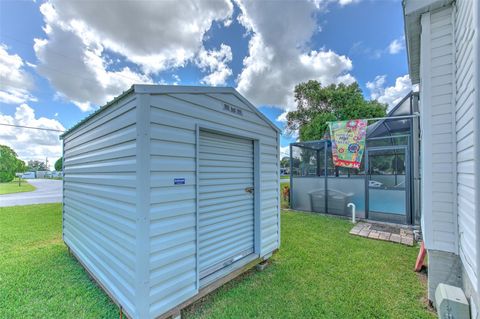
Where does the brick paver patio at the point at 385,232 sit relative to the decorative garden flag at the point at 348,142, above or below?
below

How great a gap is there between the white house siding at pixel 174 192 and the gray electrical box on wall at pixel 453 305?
2446 millimetres

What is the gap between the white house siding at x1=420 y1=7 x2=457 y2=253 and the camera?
222 centimetres

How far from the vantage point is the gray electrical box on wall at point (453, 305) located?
5.75ft

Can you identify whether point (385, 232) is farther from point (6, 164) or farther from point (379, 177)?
point (6, 164)

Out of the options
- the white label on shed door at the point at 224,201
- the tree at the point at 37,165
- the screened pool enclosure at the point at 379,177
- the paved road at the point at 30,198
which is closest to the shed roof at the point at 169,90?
the white label on shed door at the point at 224,201

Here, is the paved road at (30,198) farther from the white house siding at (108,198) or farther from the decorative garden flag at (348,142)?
the decorative garden flag at (348,142)

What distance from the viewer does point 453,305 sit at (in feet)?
5.84

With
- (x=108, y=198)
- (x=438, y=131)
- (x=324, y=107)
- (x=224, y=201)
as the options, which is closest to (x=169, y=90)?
(x=108, y=198)

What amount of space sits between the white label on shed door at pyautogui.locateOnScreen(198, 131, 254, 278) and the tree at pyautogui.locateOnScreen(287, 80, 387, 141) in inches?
436

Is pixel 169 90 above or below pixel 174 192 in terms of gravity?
above

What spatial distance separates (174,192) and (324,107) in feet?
50.0

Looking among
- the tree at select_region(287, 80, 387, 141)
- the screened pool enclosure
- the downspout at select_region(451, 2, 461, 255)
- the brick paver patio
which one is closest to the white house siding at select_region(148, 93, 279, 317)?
the downspout at select_region(451, 2, 461, 255)

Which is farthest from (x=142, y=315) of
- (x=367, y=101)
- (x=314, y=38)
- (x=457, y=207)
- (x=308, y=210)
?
(x=367, y=101)

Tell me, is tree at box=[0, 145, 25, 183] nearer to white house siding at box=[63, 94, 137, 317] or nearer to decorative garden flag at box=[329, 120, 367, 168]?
white house siding at box=[63, 94, 137, 317]
